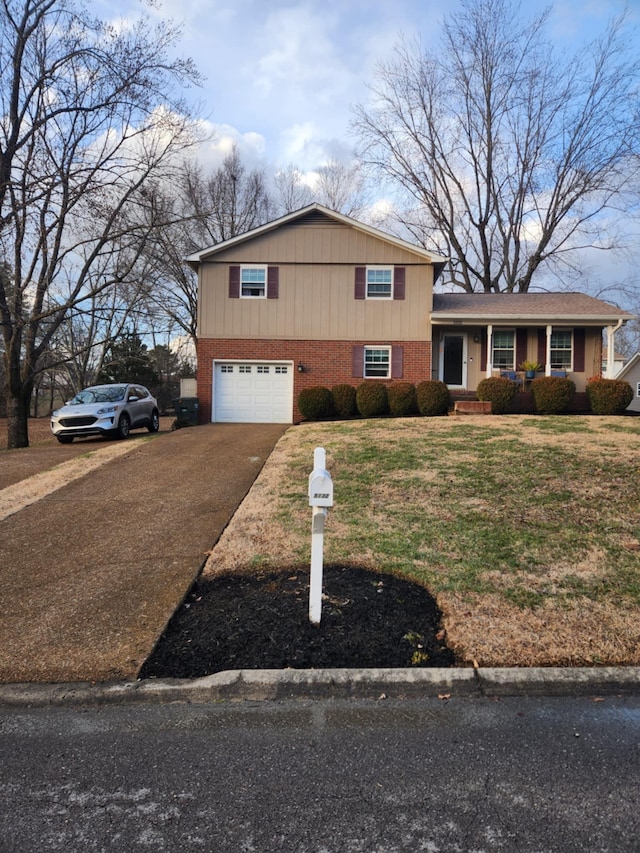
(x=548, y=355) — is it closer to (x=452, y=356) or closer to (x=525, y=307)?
(x=525, y=307)

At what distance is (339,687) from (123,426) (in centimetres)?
1305

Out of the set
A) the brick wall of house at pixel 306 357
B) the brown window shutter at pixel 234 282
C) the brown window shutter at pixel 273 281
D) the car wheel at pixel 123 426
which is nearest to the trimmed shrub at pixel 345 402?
the brick wall of house at pixel 306 357

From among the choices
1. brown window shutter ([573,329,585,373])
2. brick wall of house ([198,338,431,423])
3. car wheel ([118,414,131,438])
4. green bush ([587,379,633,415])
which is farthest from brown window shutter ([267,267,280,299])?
green bush ([587,379,633,415])

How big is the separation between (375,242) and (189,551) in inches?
616

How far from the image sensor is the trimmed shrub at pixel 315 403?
57.5 feet

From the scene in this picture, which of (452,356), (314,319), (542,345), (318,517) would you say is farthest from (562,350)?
(318,517)

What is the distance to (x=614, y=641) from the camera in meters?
3.64

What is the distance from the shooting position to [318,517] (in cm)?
381

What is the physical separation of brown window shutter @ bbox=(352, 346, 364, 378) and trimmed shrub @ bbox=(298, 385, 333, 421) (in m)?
1.55

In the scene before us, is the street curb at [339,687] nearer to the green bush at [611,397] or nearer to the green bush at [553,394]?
the green bush at [553,394]

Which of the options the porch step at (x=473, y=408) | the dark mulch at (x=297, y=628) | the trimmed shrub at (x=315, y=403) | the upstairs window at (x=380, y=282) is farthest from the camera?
the upstairs window at (x=380, y=282)

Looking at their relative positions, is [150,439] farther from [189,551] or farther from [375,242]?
[375,242]

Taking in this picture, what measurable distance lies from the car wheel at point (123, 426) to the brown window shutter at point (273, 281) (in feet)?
21.7

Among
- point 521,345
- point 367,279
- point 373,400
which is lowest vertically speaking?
point 373,400
